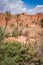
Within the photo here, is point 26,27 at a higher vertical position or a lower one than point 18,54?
higher

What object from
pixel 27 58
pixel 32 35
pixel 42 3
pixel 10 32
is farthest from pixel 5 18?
pixel 27 58

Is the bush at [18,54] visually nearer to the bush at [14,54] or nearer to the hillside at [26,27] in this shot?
the bush at [14,54]

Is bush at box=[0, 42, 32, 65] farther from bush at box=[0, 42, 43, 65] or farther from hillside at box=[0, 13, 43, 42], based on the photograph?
hillside at box=[0, 13, 43, 42]

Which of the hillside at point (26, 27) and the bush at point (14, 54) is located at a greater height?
the hillside at point (26, 27)

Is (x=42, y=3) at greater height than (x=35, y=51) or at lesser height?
greater

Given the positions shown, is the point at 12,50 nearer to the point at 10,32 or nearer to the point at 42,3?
the point at 42,3

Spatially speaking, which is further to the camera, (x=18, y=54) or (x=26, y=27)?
(x=26, y=27)

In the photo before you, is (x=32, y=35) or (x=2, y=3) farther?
(x=32, y=35)

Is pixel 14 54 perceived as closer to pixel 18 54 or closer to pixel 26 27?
pixel 18 54

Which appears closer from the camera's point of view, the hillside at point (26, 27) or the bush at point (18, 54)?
the bush at point (18, 54)

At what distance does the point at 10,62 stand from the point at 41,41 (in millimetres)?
2464

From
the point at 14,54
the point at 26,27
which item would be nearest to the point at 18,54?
the point at 14,54

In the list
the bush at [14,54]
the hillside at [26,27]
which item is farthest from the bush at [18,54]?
the hillside at [26,27]

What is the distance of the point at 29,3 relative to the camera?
53.9ft
